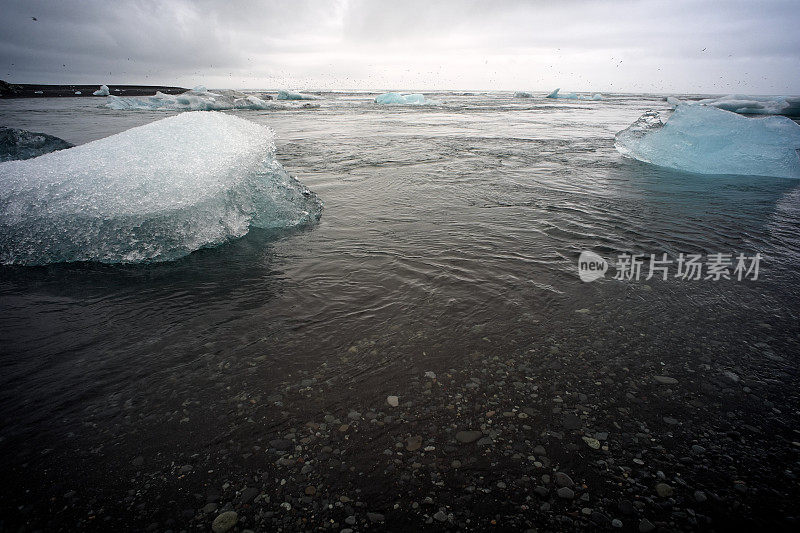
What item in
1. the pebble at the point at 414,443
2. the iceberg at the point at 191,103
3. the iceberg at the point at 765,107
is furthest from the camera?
the iceberg at the point at 191,103

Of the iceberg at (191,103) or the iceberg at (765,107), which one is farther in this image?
the iceberg at (191,103)

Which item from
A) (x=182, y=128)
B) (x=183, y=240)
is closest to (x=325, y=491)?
(x=183, y=240)

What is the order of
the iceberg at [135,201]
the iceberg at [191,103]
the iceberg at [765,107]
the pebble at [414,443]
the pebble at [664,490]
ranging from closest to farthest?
the pebble at [664,490] → the pebble at [414,443] → the iceberg at [135,201] → the iceberg at [765,107] → the iceberg at [191,103]

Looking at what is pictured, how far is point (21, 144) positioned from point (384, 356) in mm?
11690

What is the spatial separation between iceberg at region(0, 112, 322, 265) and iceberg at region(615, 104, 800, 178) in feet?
37.1

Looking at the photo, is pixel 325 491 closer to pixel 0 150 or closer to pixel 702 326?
pixel 702 326

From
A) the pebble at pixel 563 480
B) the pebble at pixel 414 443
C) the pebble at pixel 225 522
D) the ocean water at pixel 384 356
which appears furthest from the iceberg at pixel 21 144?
the pebble at pixel 563 480

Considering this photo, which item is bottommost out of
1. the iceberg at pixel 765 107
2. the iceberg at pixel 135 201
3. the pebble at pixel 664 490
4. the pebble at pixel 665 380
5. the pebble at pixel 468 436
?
the pebble at pixel 664 490

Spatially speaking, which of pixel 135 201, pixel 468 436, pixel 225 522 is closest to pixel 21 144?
pixel 135 201

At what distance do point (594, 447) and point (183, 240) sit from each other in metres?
5.05

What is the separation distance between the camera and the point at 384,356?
2.94m

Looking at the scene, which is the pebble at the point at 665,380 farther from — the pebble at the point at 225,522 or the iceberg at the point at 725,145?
the iceberg at the point at 725,145

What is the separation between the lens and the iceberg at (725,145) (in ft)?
31.8

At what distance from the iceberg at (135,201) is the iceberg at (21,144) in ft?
15.9
